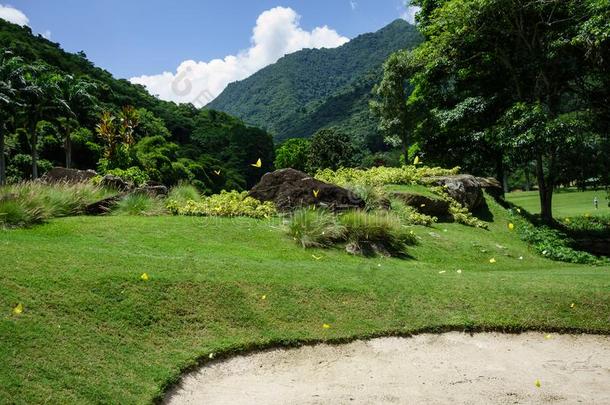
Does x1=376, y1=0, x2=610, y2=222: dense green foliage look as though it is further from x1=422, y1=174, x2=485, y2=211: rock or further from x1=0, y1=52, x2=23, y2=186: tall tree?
x1=0, y1=52, x2=23, y2=186: tall tree

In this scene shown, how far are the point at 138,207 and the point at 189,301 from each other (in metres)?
6.66

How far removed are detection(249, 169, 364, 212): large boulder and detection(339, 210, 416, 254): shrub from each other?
1.26m

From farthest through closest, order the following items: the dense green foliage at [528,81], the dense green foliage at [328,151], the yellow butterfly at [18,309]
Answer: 1. the dense green foliage at [328,151]
2. the dense green foliage at [528,81]
3. the yellow butterfly at [18,309]

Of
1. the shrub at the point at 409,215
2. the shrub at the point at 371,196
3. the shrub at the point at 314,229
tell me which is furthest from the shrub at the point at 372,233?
A: the shrub at the point at 409,215

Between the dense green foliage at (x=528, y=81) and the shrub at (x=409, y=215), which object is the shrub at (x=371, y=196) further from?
the dense green foliage at (x=528, y=81)

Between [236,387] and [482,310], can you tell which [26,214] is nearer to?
[236,387]

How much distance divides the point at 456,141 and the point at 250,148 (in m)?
65.3

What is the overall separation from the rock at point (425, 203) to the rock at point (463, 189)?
1.45 m

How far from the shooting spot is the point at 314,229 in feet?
37.5

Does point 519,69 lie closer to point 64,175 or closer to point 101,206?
point 101,206

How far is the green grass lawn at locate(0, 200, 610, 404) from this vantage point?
5375 millimetres

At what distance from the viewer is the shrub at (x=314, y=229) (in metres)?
11.3

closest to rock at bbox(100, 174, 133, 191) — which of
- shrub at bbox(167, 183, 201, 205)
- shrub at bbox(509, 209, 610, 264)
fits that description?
shrub at bbox(167, 183, 201, 205)

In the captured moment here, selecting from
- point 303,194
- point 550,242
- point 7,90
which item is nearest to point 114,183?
point 303,194
